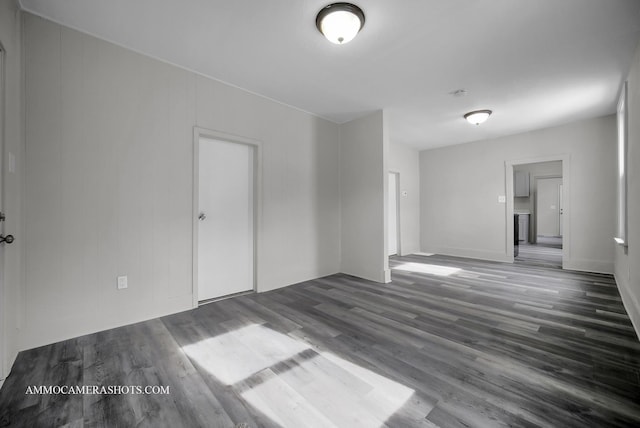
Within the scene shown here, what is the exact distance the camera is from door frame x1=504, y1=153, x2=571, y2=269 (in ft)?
16.2

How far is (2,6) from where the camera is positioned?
177 centimetres

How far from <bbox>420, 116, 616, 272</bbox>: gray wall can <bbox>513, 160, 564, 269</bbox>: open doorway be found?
1284 millimetres

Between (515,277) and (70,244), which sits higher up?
(70,244)

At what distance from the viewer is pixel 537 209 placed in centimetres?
1003

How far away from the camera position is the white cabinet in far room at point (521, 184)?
8.55m

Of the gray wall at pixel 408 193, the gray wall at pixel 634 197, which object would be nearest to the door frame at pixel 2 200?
the gray wall at pixel 634 197

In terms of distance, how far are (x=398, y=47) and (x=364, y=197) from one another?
2226mm

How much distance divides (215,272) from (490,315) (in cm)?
312

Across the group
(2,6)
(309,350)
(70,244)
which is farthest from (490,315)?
(2,6)

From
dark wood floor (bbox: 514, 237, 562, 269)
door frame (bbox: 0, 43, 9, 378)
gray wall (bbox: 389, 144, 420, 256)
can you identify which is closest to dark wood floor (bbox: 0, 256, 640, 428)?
door frame (bbox: 0, 43, 9, 378)

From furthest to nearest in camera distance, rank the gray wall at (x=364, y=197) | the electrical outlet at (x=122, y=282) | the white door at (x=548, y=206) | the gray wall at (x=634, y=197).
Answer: the white door at (x=548, y=206)
the gray wall at (x=364, y=197)
the electrical outlet at (x=122, y=282)
the gray wall at (x=634, y=197)

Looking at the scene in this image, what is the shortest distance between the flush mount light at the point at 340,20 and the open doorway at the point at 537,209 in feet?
20.8

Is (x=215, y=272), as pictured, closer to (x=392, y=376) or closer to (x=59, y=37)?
(x=392, y=376)

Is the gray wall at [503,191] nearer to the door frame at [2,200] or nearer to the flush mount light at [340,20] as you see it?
the flush mount light at [340,20]
